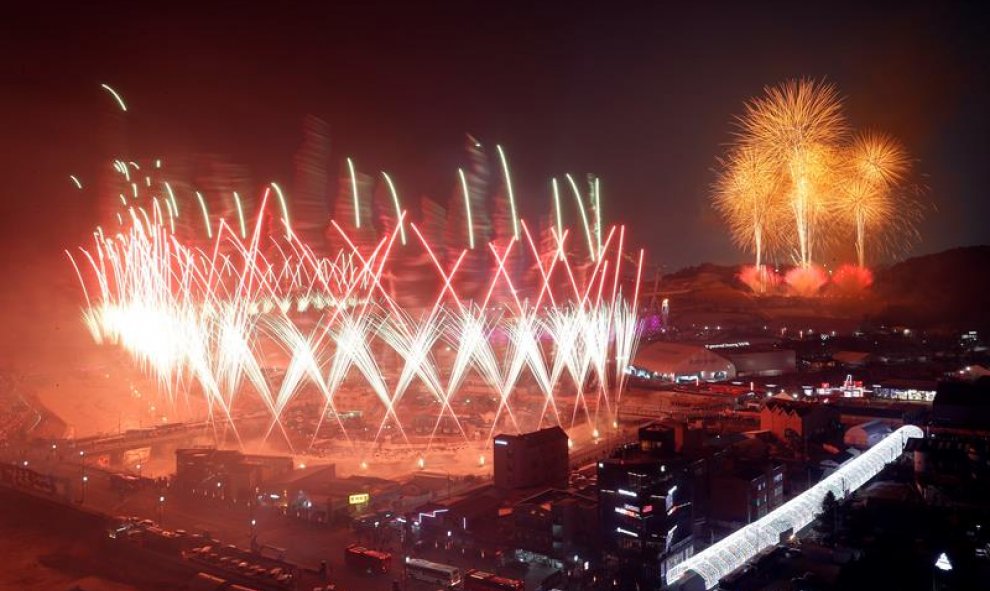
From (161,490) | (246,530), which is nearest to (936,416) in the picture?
(246,530)

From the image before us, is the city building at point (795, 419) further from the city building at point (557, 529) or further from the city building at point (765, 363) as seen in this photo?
the city building at point (765, 363)

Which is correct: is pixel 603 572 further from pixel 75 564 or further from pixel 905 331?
pixel 905 331

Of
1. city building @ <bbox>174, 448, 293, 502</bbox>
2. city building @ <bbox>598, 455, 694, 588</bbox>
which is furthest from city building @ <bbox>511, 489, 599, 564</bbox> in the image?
city building @ <bbox>174, 448, 293, 502</bbox>

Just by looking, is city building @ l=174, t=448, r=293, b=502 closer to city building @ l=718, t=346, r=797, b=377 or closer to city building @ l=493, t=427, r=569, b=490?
city building @ l=493, t=427, r=569, b=490

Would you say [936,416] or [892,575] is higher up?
[936,416]

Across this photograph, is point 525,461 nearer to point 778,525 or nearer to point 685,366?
point 778,525

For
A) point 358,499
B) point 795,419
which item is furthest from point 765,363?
point 358,499
